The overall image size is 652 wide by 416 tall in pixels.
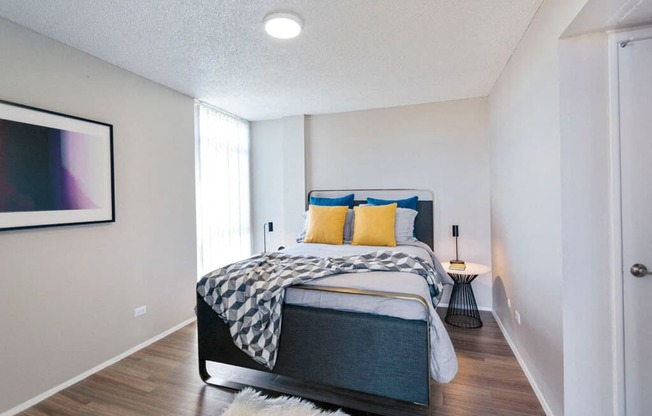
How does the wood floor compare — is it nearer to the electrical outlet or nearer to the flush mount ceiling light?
the electrical outlet

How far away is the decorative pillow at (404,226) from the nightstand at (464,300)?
495 mm

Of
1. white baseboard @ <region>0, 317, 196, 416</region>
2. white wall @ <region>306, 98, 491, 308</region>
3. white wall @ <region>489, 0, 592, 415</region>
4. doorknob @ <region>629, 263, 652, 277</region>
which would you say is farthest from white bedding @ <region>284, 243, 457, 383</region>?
white wall @ <region>306, 98, 491, 308</region>

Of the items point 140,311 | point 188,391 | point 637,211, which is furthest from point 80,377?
point 637,211

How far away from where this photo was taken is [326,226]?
3.30 metres

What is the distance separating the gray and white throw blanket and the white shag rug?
239 mm

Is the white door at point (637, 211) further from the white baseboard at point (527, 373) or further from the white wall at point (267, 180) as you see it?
the white wall at point (267, 180)

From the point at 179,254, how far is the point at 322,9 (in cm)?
267

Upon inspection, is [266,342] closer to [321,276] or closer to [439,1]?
[321,276]

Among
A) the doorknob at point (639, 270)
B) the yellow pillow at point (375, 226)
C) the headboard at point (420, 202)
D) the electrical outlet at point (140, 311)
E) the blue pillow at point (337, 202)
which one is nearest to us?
the doorknob at point (639, 270)

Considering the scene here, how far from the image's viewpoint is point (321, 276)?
192 cm

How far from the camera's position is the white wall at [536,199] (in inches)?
62.4

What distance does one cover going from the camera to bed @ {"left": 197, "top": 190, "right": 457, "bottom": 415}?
1.58 meters

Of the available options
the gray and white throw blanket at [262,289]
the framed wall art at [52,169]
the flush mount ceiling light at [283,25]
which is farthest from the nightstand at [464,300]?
the framed wall art at [52,169]

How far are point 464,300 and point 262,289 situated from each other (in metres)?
2.52
